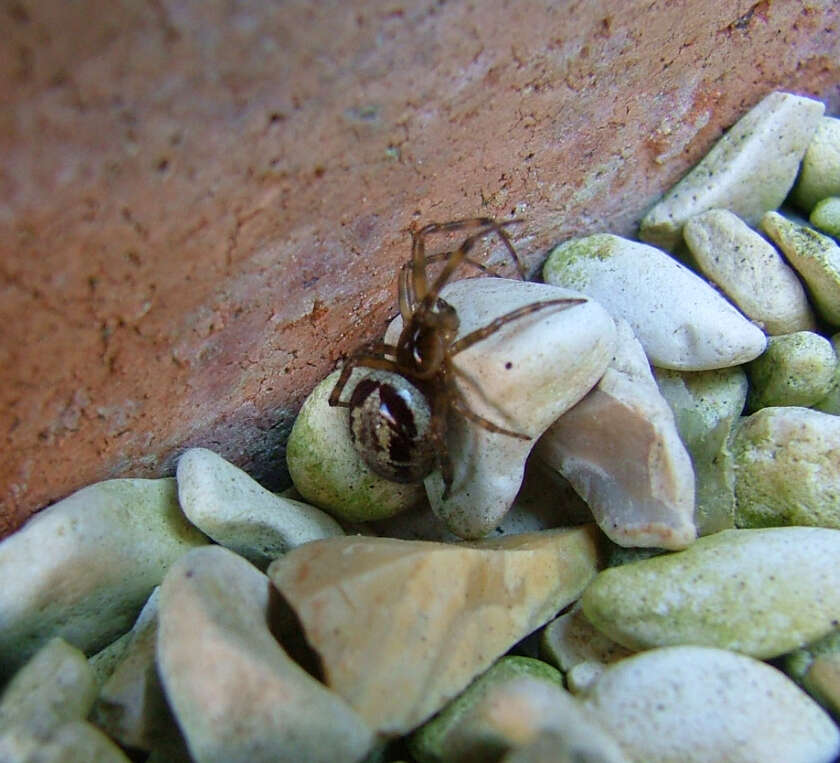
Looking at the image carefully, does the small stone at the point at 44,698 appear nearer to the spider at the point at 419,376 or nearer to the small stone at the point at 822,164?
the spider at the point at 419,376

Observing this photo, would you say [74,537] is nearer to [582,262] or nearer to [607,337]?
[607,337]

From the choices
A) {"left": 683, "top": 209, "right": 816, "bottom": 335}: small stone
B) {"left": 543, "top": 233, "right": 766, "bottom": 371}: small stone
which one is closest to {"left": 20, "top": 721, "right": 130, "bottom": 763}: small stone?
{"left": 543, "top": 233, "right": 766, "bottom": 371}: small stone

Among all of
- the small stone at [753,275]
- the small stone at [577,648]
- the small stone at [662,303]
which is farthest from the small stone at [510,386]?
the small stone at [753,275]

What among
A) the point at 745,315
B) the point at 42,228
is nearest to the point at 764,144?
the point at 745,315

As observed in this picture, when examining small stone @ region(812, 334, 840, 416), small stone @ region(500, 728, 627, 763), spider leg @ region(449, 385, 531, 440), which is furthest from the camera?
small stone @ region(812, 334, 840, 416)

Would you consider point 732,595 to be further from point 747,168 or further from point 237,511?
point 747,168

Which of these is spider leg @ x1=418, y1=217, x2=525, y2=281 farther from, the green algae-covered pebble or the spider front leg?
the green algae-covered pebble
